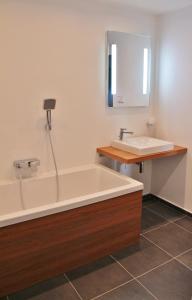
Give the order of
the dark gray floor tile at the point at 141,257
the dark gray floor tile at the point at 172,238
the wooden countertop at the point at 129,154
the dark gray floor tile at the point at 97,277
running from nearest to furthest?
the dark gray floor tile at the point at 97,277 < the dark gray floor tile at the point at 141,257 < the dark gray floor tile at the point at 172,238 < the wooden countertop at the point at 129,154

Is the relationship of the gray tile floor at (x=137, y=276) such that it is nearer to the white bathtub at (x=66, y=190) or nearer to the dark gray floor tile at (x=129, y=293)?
the dark gray floor tile at (x=129, y=293)

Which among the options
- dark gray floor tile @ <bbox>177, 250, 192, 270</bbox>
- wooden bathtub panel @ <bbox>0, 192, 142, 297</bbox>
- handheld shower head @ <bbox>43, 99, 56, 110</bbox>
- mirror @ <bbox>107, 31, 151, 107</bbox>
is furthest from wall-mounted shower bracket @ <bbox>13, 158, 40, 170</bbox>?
dark gray floor tile @ <bbox>177, 250, 192, 270</bbox>

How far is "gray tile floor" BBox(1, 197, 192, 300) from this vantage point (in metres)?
1.83

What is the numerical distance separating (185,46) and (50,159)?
1834 millimetres

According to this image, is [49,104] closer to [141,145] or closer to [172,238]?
[141,145]

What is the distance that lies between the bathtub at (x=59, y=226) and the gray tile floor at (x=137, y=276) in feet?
0.25

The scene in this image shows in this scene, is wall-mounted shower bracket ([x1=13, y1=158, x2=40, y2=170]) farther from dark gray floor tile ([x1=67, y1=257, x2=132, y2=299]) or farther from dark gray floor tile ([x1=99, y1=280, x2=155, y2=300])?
dark gray floor tile ([x1=99, y1=280, x2=155, y2=300])

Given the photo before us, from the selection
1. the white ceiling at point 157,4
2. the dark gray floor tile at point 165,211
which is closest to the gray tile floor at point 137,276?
the dark gray floor tile at point 165,211

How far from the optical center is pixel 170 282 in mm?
1951

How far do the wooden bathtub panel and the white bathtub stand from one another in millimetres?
61

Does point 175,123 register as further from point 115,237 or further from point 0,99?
point 0,99

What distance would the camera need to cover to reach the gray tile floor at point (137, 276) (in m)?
1.83

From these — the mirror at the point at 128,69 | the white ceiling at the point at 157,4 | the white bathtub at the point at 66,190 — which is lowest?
the white bathtub at the point at 66,190

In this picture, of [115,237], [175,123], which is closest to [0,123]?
[115,237]
